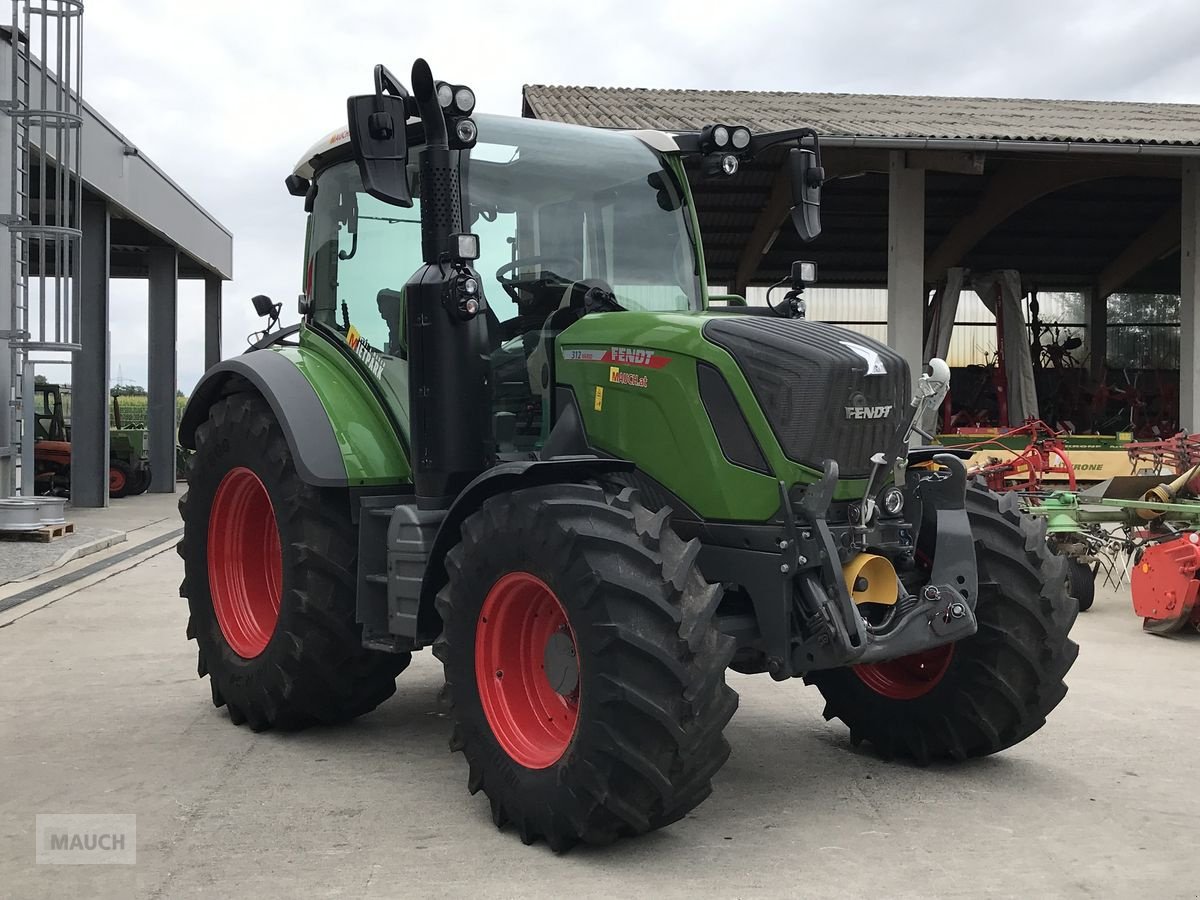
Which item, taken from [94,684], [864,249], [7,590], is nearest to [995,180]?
[864,249]

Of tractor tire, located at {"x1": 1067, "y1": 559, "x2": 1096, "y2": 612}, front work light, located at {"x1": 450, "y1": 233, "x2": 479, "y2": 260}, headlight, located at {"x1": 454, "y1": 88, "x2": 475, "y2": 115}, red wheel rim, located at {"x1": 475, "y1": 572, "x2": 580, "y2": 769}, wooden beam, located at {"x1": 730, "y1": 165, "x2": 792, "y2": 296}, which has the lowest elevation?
tractor tire, located at {"x1": 1067, "y1": 559, "x2": 1096, "y2": 612}

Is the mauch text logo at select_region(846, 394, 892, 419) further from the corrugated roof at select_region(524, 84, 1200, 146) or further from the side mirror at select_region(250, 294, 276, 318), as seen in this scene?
the corrugated roof at select_region(524, 84, 1200, 146)

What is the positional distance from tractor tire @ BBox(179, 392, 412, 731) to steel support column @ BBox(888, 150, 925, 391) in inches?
484

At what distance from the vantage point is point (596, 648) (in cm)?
377

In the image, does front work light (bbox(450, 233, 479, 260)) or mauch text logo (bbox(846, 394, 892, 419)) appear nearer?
mauch text logo (bbox(846, 394, 892, 419))

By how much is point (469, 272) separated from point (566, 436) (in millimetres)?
695

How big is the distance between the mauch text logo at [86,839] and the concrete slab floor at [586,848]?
5 cm

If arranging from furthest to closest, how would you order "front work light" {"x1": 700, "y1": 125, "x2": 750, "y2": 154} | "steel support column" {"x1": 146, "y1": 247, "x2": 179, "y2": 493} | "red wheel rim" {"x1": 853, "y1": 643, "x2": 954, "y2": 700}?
1. "steel support column" {"x1": 146, "y1": 247, "x2": 179, "y2": 493}
2. "front work light" {"x1": 700, "y1": 125, "x2": 750, "y2": 154}
3. "red wheel rim" {"x1": 853, "y1": 643, "x2": 954, "y2": 700}

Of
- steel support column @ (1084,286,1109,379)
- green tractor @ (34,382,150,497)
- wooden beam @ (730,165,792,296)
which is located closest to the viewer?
wooden beam @ (730,165,792,296)

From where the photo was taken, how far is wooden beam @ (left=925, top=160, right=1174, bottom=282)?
18.2m

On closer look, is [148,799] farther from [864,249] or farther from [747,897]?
[864,249]

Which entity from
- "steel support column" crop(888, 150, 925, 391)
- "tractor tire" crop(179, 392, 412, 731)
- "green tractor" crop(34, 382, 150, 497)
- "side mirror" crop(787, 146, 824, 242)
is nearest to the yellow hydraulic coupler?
"side mirror" crop(787, 146, 824, 242)

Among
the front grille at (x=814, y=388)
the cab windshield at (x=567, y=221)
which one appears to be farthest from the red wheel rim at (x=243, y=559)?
the front grille at (x=814, y=388)

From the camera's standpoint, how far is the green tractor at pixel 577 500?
3.87 metres
